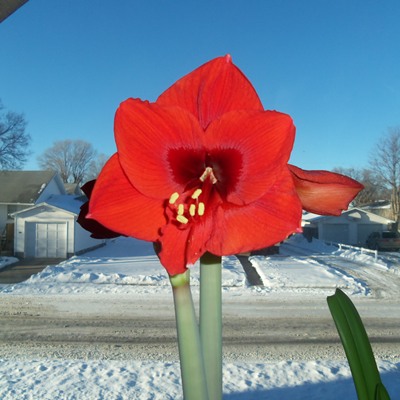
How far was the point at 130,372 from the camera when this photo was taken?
15.7 ft

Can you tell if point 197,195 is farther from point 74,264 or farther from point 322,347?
point 74,264

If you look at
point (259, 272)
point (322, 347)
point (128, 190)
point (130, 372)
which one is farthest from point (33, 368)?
point (259, 272)

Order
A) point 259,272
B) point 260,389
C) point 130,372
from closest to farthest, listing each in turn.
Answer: point 260,389
point 130,372
point 259,272

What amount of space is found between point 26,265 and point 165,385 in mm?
10366

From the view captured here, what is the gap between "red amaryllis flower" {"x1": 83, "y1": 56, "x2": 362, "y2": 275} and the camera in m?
0.35

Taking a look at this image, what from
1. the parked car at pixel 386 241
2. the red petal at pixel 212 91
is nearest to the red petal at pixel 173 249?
the red petal at pixel 212 91

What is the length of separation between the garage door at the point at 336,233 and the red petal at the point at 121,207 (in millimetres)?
23883

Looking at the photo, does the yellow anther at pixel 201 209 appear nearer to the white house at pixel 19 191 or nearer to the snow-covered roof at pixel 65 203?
the snow-covered roof at pixel 65 203

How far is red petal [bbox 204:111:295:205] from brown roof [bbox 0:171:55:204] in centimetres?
1867

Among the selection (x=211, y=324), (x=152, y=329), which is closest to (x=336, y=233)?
(x=152, y=329)

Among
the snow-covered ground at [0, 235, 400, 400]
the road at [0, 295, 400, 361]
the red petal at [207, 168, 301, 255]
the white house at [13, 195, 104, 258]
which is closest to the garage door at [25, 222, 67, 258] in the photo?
the white house at [13, 195, 104, 258]

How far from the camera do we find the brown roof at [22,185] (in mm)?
17969

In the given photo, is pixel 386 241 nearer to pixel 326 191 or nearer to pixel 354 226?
pixel 354 226

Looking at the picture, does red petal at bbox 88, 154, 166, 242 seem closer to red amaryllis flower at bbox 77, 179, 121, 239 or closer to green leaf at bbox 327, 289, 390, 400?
red amaryllis flower at bbox 77, 179, 121, 239
